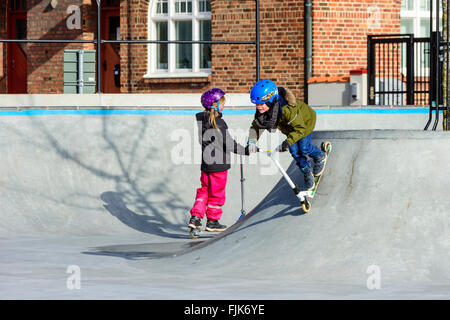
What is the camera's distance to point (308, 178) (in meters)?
7.32

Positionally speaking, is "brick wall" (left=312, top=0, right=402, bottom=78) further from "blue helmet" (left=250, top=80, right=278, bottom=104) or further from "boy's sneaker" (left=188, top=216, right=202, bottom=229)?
"blue helmet" (left=250, top=80, right=278, bottom=104)

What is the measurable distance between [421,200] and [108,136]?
580 centimetres

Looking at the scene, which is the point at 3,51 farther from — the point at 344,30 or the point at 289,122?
the point at 289,122

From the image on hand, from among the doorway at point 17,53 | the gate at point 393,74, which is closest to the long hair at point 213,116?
the gate at point 393,74

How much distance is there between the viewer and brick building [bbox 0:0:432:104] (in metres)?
17.2

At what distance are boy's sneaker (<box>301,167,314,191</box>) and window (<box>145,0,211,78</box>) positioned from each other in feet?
36.5

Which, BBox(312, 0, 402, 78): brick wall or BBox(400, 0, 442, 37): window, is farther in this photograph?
BBox(400, 0, 442, 37): window

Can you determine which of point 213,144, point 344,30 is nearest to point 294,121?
point 213,144

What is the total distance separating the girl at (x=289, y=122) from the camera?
24.2 feet

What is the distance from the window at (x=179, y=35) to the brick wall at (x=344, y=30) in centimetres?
257

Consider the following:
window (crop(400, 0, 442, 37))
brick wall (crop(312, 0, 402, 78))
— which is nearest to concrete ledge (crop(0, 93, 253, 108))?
brick wall (crop(312, 0, 402, 78))

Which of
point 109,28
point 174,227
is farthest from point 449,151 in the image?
point 109,28

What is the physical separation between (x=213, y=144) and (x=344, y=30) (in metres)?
8.33

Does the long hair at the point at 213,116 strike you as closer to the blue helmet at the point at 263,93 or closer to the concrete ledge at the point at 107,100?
the blue helmet at the point at 263,93
